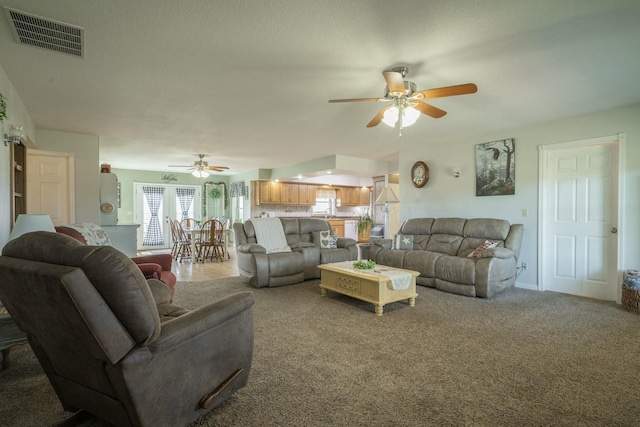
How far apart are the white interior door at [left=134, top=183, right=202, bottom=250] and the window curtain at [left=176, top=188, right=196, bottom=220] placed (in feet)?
0.15

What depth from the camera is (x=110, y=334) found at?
3.79 feet

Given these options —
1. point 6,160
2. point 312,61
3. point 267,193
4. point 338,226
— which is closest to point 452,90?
point 312,61

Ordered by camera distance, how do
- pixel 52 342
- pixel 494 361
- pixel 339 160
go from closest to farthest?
pixel 52 342
pixel 494 361
pixel 339 160

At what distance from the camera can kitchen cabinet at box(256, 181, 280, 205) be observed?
9.25m

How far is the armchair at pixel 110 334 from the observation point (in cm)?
114

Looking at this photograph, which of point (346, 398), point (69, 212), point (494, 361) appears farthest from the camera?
point (69, 212)

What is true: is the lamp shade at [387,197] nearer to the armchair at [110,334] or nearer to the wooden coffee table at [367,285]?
the wooden coffee table at [367,285]

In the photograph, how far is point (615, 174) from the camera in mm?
3961

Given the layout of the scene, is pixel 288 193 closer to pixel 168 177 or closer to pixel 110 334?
pixel 168 177

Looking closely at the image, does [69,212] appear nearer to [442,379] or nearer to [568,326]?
[442,379]

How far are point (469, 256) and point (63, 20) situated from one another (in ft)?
15.9

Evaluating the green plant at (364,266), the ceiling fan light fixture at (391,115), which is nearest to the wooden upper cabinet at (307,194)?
the green plant at (364,266)

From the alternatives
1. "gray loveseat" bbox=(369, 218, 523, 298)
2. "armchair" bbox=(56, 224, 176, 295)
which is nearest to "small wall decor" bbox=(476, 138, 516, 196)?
"gray loveseat" bbox=(369, 218, 523, 298)

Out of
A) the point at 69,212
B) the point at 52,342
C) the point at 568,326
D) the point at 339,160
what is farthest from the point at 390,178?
the point at 52,342
